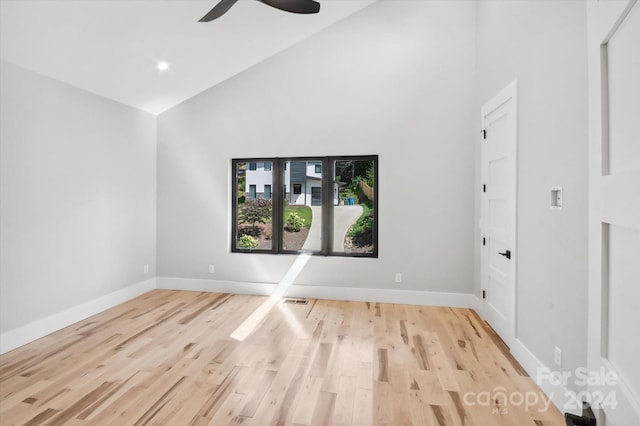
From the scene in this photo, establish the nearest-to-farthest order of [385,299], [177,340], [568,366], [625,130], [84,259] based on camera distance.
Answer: [625,130]
[568,366]
[177,340]
[84,259]
[385,299]

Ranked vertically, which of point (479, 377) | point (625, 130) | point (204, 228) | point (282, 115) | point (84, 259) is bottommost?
point (479, 377)

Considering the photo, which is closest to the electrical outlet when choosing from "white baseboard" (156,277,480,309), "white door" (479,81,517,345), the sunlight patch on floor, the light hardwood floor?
the light hardwood floor

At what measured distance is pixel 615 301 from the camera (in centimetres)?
72

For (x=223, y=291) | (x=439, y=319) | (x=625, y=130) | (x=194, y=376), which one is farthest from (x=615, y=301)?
(x=223, y=291)

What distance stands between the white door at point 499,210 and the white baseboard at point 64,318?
4.44 metres

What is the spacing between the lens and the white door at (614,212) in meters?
0.64

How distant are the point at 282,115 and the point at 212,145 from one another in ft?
3.70

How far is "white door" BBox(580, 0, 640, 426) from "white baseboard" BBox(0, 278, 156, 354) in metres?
4.15

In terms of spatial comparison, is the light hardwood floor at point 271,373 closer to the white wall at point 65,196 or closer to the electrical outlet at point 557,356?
the electrical outlet at point 557,356

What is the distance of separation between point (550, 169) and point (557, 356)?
49.2 inches

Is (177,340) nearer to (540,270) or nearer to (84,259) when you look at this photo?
(84,259)

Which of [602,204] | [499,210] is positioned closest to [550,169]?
[499,210]

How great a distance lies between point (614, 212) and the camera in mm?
693

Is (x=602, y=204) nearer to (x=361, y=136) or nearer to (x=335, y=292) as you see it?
(x=361, y=136)
